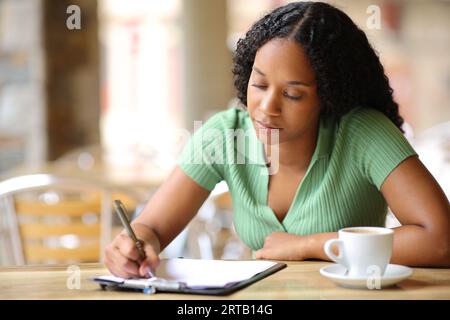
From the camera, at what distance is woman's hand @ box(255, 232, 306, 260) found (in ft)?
5.08

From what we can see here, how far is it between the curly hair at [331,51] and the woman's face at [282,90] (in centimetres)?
2

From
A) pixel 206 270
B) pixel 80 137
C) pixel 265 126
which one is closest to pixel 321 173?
pixel 265 126

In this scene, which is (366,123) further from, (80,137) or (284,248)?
(80,137)

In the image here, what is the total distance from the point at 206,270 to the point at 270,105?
34 cm

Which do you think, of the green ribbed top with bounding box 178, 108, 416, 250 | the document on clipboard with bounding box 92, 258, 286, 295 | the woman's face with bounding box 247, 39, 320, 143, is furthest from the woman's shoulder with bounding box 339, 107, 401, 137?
the document on clipboard with bounding box 92, 258, 286, 295

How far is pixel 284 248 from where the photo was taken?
156 centimetres

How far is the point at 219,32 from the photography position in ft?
19.7

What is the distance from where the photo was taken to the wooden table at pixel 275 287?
4.07 feet

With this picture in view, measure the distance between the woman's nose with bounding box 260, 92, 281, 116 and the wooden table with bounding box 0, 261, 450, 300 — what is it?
283mm

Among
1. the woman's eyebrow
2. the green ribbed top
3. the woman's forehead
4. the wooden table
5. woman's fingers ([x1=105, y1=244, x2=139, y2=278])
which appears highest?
the woman's forehead

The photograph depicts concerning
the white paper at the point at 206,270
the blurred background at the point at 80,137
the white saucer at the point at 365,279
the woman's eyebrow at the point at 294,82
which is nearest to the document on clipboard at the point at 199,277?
the white paper at the point at 206,270

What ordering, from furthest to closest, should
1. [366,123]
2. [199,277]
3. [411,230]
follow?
[366,123] → [411,230] → [199,277]

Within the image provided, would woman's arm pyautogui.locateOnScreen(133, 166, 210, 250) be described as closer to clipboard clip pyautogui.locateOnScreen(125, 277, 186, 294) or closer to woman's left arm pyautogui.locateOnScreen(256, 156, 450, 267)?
woman's left arm pyautogui.locateOnScreen(256, 156, 450, 267)

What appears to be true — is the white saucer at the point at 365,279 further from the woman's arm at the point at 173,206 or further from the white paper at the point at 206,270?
the woman's arm at the point at 173,206
